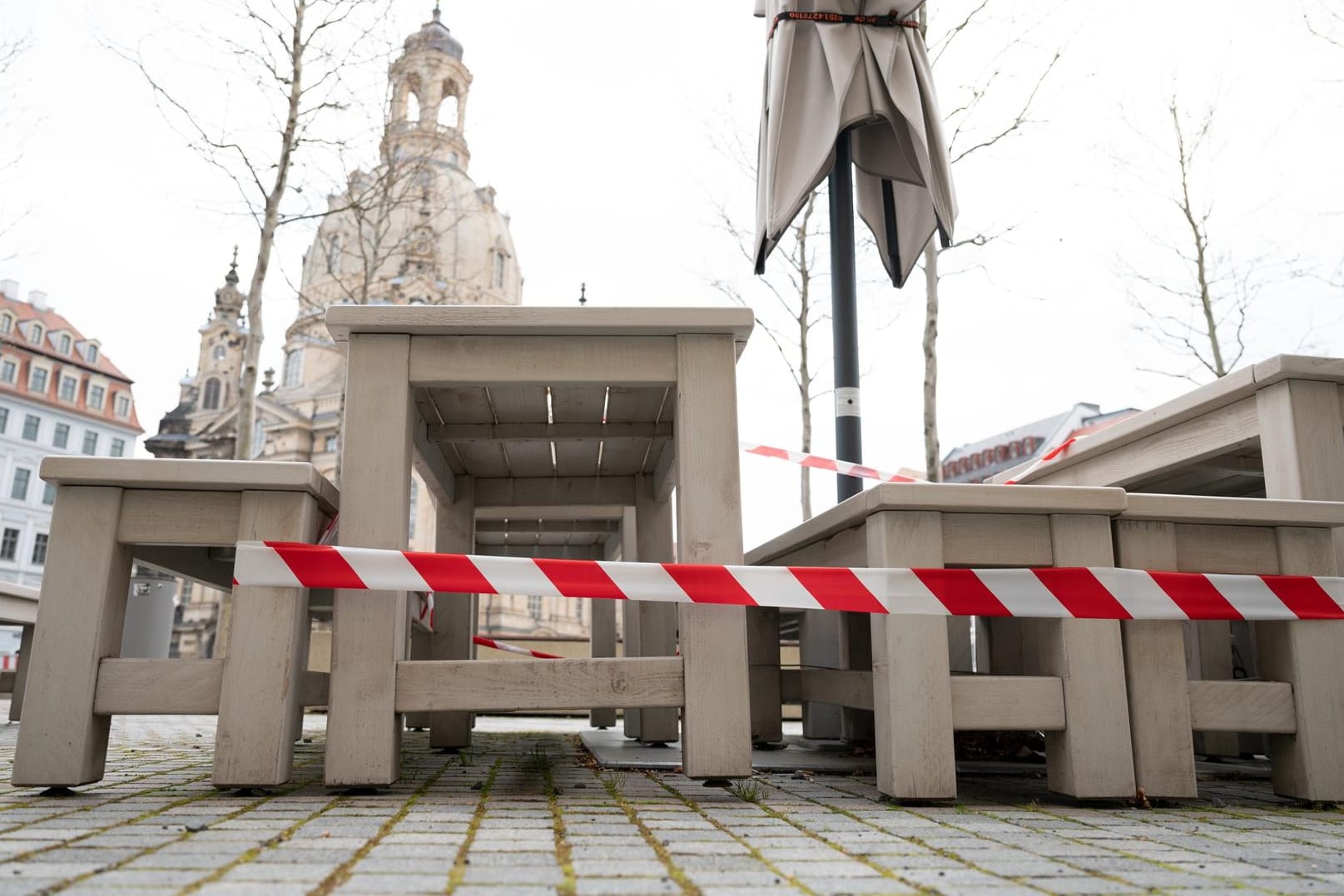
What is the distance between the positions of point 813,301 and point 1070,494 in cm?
1291

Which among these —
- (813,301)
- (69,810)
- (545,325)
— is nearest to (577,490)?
(545,325)

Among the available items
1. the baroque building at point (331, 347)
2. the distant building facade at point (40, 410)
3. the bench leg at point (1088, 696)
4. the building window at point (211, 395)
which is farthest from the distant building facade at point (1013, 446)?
the building window at point (211, 395)

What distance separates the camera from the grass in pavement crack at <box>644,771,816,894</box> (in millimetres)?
1942

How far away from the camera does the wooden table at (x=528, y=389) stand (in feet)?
10.7

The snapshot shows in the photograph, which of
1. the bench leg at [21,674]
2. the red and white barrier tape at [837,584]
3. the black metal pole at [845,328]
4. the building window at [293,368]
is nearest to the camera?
the red and white barrier tape at [837,584]

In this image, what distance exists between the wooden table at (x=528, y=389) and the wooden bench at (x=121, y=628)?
19cm

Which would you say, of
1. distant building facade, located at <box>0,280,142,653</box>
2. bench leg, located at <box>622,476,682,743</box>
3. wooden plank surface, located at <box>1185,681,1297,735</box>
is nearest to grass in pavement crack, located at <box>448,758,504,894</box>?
bench leg, located at <box>622,476,682,743</box>

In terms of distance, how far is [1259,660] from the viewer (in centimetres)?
368

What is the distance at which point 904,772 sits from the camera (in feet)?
10.4

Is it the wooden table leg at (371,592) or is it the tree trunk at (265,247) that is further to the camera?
the tree trunk at (265,247)

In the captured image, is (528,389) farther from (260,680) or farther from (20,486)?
(20,486)

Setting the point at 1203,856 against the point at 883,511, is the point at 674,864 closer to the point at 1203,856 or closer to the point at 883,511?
the point at 1203,856

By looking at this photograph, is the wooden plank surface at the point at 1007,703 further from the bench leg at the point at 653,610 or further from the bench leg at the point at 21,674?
the bench leg at the point at 21,674

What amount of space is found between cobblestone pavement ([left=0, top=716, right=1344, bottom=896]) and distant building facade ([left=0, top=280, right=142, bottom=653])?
213 ft
